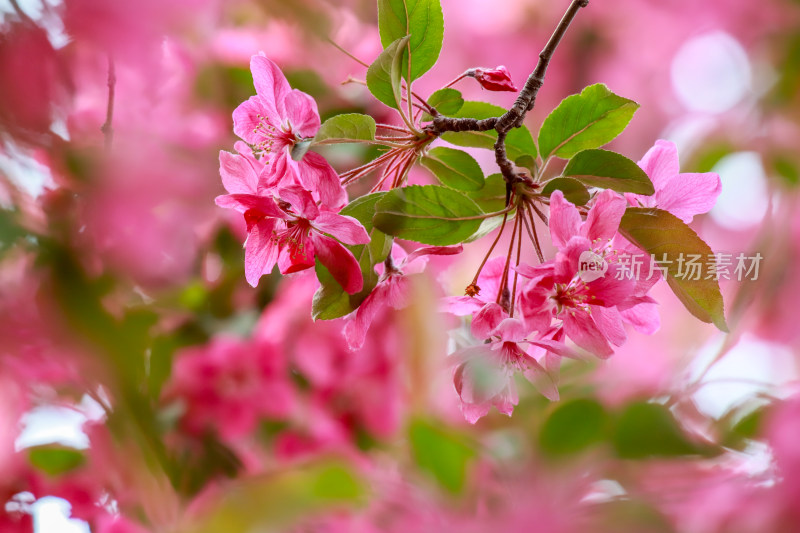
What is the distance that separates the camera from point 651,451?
1.56 feet

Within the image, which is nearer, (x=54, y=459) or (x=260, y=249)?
(x=260, y=249)

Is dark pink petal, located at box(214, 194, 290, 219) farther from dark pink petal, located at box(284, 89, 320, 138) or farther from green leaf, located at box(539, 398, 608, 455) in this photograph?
green leaf, located at box(539, 398, 608, 455)

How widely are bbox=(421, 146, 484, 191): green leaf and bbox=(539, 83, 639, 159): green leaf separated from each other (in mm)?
60

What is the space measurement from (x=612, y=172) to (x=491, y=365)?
16 cm

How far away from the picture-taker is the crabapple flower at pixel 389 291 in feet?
1.63

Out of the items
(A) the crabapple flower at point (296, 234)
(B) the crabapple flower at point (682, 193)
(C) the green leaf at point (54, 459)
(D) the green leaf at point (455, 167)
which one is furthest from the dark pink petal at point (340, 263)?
(C) the green leaf at point (54, 459)

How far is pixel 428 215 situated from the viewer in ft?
1.47

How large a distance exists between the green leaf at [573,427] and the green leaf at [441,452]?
0.31 feet

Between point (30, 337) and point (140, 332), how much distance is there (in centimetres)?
16

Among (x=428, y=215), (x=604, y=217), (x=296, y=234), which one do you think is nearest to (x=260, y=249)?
(x=296, y=234)

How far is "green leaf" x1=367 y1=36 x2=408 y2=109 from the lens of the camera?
44 centimetres

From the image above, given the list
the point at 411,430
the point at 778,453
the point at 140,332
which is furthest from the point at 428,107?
the point at 140,332

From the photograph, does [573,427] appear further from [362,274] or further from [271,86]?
[271,86]

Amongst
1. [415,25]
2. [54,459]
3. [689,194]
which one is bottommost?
[54,459]
